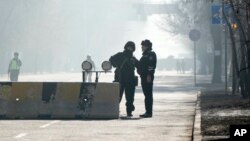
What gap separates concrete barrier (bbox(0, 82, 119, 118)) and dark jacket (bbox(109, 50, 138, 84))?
57 centimetres

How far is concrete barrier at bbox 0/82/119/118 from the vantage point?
84.7 ft

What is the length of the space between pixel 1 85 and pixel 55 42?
4337 inches

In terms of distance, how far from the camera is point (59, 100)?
2606 centimetres

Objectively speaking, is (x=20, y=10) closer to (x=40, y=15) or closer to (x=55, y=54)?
(x=40, y=15)

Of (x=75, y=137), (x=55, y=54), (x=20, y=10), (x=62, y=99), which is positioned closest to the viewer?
(x=75, y=137)

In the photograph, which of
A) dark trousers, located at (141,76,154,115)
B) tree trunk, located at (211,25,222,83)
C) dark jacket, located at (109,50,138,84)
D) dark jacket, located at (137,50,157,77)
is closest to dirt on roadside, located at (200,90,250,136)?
dark trousers, located at (141,76,154,115)

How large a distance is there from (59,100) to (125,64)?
5.84 ft

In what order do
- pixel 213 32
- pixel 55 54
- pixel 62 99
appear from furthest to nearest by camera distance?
pixel 55 54 < pixel 213 32 < pixel 62 99

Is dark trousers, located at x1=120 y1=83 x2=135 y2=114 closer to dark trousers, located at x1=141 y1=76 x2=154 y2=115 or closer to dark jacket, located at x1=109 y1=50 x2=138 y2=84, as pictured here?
dark jacket, located at x1=109 y1=50 x2=138 y2=84

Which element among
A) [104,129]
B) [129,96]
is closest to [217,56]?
[129,96]

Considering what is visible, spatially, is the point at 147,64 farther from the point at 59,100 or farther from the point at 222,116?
the point at 222,116

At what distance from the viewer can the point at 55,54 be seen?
486ft

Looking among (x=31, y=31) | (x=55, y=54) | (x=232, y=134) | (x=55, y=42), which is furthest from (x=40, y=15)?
(x=232, y=134)

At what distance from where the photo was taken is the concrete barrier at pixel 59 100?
25.8 m
